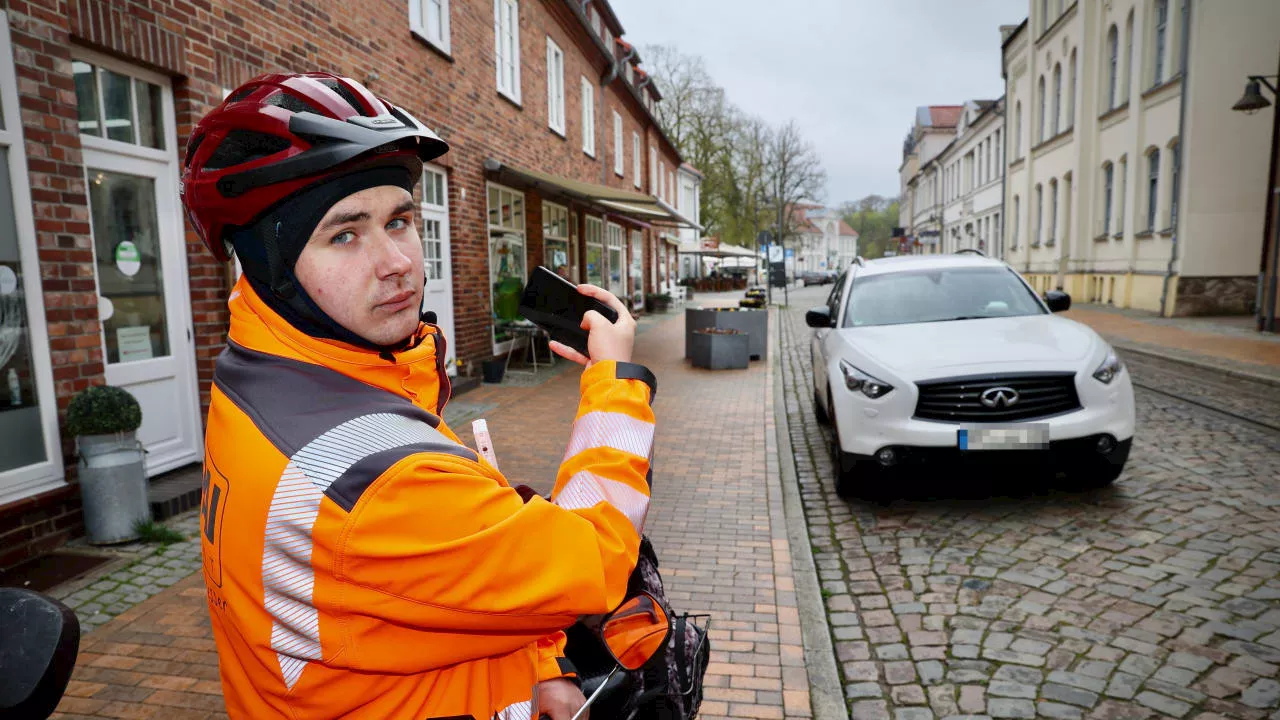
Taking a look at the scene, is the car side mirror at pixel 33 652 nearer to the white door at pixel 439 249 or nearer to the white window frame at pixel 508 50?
the white door at pixel 439 249

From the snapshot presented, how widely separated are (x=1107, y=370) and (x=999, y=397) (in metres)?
0.84

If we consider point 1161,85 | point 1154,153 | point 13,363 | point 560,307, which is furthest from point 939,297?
point 1154,153

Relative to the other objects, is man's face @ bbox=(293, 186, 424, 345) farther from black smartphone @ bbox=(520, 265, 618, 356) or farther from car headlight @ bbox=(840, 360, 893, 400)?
car headlight @ bbox=(840, 360, 893, 400)

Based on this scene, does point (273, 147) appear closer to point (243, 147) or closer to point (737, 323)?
point (243, 147)

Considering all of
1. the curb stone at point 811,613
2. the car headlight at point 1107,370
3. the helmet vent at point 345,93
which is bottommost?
the curb stone at point 811,613

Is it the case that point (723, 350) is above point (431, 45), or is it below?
below

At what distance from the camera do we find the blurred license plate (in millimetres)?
4836

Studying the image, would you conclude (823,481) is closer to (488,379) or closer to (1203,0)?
(488,379)

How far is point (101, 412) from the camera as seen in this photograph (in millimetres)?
4516

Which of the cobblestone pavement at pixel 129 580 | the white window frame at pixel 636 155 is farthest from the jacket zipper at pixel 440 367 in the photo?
the white window frame at pixel 636 155

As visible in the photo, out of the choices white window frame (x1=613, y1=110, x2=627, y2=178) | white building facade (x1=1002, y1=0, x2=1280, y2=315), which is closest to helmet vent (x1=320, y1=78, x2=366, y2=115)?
white window frame (x1=613, y1=110, x2=627, y2=178)

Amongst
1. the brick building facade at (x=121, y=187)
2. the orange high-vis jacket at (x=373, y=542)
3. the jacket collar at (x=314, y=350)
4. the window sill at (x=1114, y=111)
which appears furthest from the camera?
the window sill at (x=1114, y=111)

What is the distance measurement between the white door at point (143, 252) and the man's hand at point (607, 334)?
4.66 meters

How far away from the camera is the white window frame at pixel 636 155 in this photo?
2438 cm
